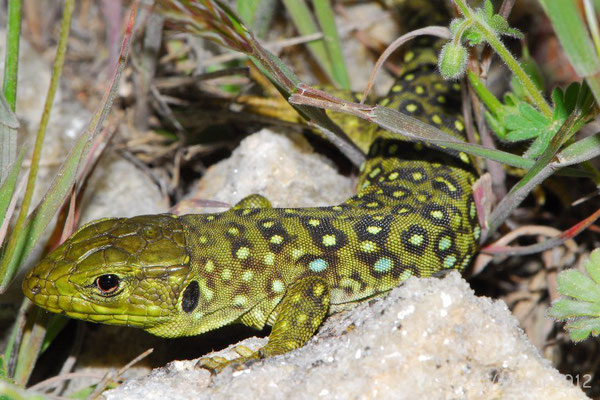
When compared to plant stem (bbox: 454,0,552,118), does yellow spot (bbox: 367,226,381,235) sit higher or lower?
lower

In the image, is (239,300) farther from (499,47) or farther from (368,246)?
(499,47)

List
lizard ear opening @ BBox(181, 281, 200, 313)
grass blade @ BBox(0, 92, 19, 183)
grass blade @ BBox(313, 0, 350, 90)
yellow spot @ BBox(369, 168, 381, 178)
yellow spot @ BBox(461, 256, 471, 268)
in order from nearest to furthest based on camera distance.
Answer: grass blade @ BBox(0, 92, 19, 183) < lizard ear opening @ BBox(181, 281, 200, 313) < yellow spot @ BBox(461, 256, 471, 268) < yellow spot @ BBox(369, 168, 381, 178) < grass blade @ BBox(313, 0, 350, 90)

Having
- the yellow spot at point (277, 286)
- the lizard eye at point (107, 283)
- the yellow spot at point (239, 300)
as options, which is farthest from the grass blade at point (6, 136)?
the yellow spot at point (277, 286)

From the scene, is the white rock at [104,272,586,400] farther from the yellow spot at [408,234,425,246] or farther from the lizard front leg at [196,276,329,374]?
the yellow spot at [408,234,425,246]

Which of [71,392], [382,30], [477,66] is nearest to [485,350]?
[477,66]

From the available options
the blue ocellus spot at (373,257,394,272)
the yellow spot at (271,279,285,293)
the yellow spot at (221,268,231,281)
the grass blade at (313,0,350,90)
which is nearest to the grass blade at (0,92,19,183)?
the yellow spot at (221,268,231,281)

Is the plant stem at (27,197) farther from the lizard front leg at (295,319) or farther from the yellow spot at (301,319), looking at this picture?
the yellow spot at (301,319)

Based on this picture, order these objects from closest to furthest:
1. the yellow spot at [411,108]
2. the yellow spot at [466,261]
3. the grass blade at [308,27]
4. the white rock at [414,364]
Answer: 1. the white rock at [414,364]
2. the yellow spot at [466,261]
3. the yellow spot at [411,108]
4. the grass blade at [308,27]
